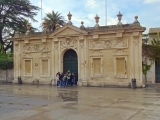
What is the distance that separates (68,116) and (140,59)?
548 inches

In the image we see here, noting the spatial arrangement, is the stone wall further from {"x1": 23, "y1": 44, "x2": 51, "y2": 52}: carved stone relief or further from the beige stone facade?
{"x1": 23, "y1": 44, "x2": 51, "y2": 52}: carved stone relief

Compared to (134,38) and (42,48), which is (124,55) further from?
(42,48)

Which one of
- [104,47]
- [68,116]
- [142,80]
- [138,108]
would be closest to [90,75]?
[104,47]

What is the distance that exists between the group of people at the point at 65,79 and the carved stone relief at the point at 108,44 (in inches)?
148

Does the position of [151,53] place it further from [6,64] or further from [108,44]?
[6,64]

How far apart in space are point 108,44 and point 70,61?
5029mm

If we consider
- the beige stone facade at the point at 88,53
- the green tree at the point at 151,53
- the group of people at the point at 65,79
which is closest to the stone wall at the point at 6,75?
the beige stone facade at the point at 88,53

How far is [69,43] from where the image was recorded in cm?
2417

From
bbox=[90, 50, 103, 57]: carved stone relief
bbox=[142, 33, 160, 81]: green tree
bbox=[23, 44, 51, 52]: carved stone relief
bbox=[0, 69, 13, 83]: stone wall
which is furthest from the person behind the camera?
bbox=[0, 69, 13, 83]: stone wall

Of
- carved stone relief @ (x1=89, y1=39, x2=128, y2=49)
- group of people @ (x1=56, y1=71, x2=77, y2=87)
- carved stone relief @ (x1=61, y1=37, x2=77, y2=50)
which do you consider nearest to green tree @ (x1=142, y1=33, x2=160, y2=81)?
carved stone relief @ (x1=89, y1=39, x2=128, y2=49)

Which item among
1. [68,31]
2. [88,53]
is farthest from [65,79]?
[68,31]

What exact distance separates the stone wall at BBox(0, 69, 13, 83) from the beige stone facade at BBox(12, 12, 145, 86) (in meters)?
1.85

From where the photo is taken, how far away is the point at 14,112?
9180 millimetres

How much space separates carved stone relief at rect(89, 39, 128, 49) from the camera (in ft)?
70.6
